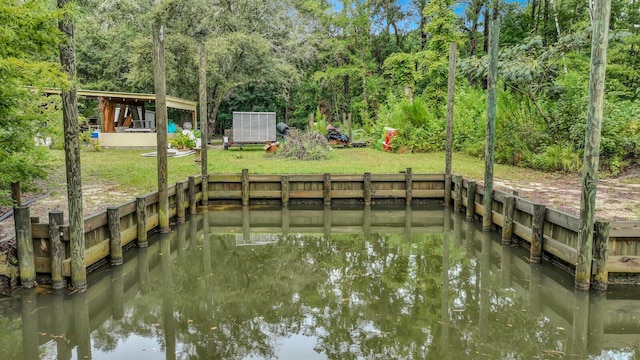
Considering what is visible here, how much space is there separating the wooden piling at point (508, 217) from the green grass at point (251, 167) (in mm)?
5276

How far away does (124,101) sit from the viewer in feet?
83.5

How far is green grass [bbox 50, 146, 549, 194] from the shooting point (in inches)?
530

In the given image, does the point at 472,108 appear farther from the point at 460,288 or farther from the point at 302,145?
the point at 460,288

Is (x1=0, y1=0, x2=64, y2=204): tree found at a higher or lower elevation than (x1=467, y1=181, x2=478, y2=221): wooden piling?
higher

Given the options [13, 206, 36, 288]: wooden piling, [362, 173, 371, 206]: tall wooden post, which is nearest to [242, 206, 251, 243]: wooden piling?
[362, 173, 371, 206]: tall wooden post

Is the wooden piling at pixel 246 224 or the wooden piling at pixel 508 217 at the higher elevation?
the wooden piling at pixel 508 217

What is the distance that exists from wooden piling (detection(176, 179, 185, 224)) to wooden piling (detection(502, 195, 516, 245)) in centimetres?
644

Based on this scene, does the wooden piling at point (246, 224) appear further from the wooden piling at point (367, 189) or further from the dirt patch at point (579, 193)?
the dirt patch at point (579, 193)

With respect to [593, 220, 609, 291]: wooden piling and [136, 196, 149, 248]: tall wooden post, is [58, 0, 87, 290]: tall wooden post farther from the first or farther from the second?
[593, 220, 609, 291]: wooden piling

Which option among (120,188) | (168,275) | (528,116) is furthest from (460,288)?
(528,116)

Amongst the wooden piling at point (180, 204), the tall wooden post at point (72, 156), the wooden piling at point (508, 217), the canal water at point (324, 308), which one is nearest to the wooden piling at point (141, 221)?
the canal water at point (324, 308)

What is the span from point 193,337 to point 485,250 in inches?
212

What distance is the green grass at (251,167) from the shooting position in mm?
13453

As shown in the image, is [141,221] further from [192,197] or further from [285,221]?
[285,221]
